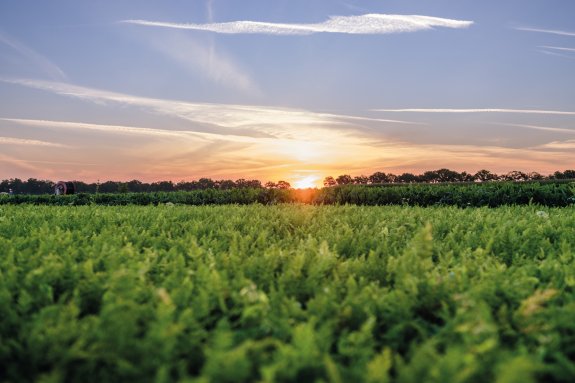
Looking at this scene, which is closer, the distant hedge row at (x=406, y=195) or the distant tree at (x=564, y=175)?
the distant hedge row at (x=406, y=195)

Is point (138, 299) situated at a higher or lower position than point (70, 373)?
higher

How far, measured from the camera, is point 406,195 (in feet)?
63.6

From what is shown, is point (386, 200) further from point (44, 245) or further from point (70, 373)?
point (70, 373)

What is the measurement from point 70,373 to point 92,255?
6.05ft

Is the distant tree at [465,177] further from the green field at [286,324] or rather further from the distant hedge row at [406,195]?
the green field at [286,324]

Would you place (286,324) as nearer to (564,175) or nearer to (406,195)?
(406,195)

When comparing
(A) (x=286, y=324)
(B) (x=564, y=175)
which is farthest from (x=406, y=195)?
(B) (x=564, y=175)

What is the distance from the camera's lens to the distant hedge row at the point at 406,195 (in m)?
17.4

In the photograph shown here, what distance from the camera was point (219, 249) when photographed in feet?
15.6

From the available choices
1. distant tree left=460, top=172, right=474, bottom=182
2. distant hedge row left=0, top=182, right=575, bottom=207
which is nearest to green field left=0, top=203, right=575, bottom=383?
distant hedge row left=0, top=182, right=575, bottom=207

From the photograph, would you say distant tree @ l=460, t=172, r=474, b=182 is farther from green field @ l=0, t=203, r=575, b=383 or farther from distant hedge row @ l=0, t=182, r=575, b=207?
green field @ l=0, t=203, r=575, b=383

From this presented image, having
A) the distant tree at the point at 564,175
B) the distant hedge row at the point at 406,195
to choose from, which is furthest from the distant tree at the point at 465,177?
the distant hedge row at the point at 406,195

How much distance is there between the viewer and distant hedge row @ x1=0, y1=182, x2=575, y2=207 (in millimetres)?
17375

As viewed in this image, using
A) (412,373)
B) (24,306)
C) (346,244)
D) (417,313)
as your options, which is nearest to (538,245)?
(346,244)
